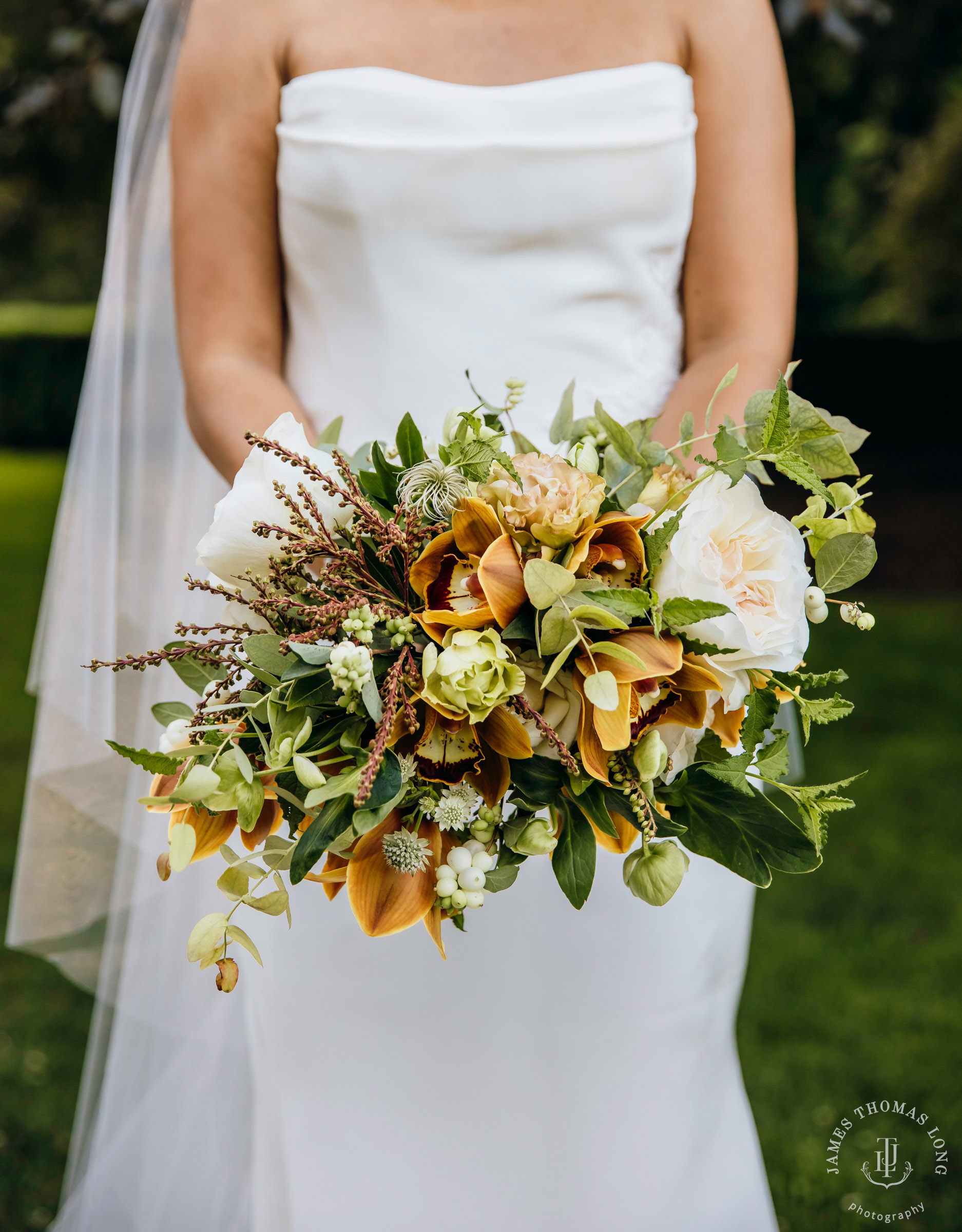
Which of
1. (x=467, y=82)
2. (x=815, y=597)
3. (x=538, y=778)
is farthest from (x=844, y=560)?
(x=467, y=82)

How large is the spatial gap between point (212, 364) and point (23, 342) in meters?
16.1

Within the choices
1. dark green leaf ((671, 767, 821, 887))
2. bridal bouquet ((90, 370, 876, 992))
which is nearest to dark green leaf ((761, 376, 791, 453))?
bridal bouquet ((90, 370, 876, 992))

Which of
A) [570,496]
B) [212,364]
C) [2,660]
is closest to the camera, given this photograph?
[570,496]

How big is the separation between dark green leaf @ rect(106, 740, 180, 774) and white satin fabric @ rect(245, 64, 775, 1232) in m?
0.91

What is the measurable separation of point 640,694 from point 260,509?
1.37 ft

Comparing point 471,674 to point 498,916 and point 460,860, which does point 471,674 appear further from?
point 498,916

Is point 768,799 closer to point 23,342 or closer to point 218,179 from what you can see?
point 218,179

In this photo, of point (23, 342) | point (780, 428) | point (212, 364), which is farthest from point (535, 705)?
point (23, 342)

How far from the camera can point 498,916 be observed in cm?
189

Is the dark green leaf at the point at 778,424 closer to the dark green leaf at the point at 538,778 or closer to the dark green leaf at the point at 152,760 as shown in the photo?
the dark green leaf at the point at 538,778

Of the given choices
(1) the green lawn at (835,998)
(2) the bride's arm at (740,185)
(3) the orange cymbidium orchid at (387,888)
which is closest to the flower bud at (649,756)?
(3) the orange cymbidium orchid at (387,888)

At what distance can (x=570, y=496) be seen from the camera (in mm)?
1087

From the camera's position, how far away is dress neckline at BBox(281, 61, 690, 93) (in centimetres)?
186

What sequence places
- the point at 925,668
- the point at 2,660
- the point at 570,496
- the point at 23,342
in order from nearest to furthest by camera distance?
1. the point at 570,496
2. the point at 925,668
3. the point at 2,660
4. the point at 23,342
